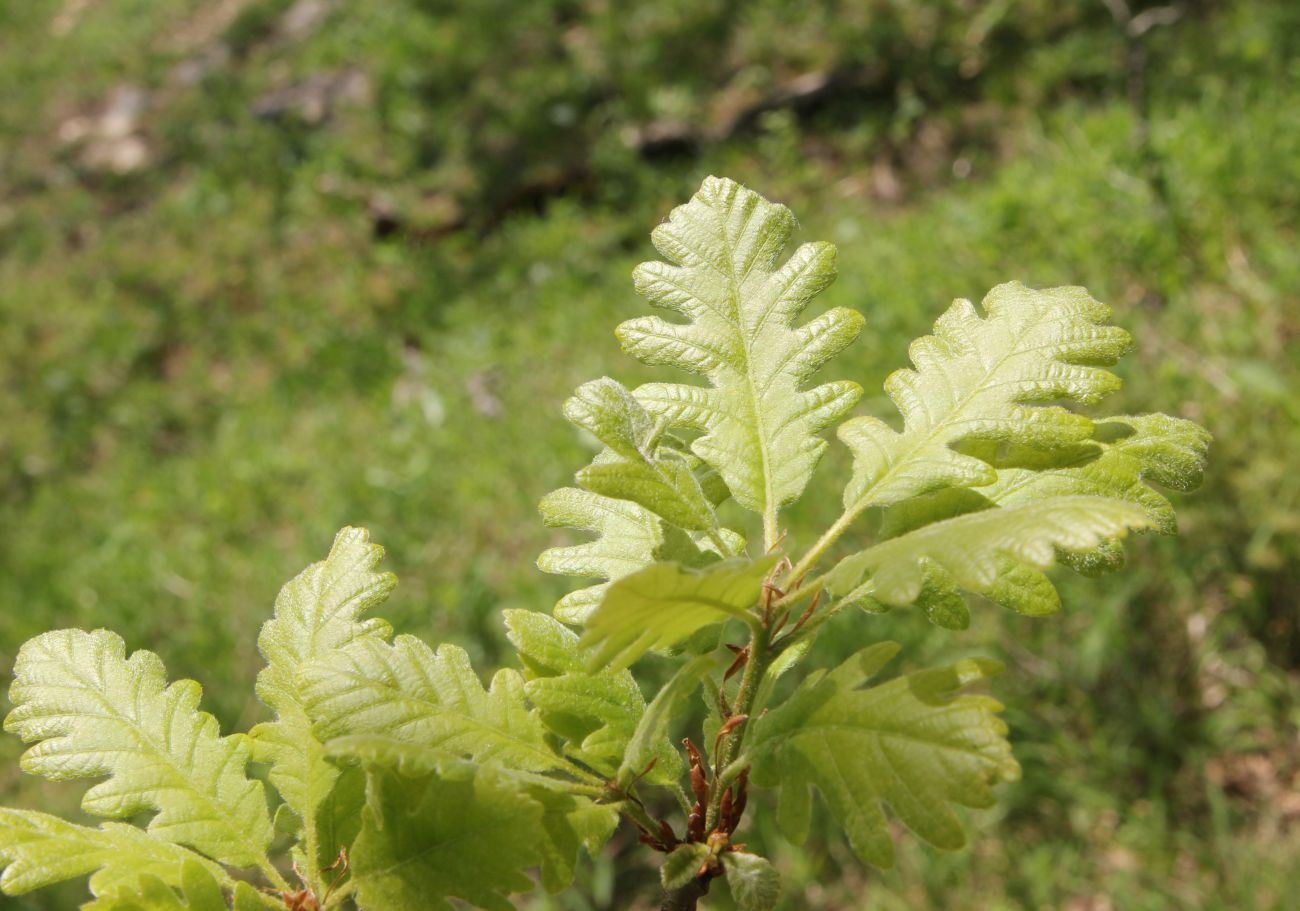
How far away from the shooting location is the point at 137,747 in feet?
2.99

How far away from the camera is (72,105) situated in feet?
29.3

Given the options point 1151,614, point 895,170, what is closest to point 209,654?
point 1151,614

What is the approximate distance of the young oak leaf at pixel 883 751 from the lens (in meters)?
0.72

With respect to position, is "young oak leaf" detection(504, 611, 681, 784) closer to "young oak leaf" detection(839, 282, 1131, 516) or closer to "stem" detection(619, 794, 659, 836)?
"stem" detection(619, 794, 659, 836)

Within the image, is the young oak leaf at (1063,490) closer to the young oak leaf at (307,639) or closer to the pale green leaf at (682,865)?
the pale green leaf at (682,865)

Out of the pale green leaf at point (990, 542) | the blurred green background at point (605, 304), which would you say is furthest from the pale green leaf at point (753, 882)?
the blurred green background at point (605, 304)

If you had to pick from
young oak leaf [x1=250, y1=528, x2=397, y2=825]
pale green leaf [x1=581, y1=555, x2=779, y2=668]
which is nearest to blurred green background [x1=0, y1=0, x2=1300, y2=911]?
young oak leaf [x1=250, y1=528, x2=397, y2=825]

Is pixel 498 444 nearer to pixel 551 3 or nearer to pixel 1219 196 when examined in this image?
pixel 1219 196

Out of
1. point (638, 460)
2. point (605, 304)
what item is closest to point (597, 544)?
point (638, 460)

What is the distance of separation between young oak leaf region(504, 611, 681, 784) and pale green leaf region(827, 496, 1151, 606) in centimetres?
24

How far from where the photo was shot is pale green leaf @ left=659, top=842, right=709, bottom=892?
77 centimetres

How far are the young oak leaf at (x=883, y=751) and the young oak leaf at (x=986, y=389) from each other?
157 millimetres

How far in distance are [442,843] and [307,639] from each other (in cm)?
26

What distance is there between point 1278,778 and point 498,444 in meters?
3.03
